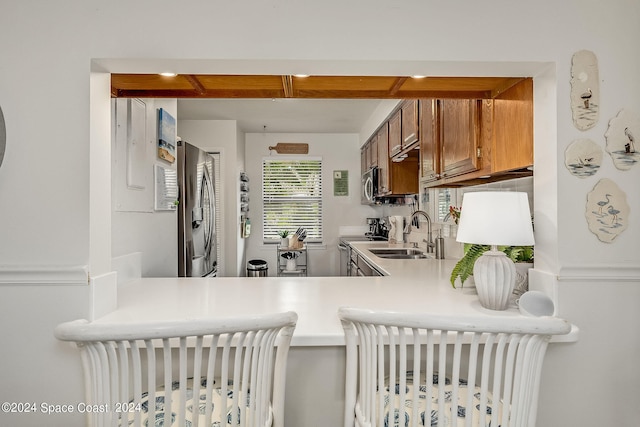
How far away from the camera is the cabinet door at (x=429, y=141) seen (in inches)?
90.8

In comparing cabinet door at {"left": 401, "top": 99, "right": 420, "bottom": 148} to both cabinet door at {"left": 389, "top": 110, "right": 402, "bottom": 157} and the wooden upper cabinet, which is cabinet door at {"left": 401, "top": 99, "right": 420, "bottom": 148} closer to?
cabinet door at {"left": 389, "top": 110, "right": 402, "bottom": 157}

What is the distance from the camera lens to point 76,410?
3.95ft

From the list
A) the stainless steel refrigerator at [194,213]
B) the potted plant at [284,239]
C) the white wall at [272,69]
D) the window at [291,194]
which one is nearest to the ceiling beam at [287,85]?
the white wall at [272,69]

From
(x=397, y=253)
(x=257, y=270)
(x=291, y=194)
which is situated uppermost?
(x=291, y=194)

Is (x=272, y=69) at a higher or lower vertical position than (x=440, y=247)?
higher

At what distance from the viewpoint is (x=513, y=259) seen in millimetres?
1501

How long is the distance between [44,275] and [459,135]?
1931 mm

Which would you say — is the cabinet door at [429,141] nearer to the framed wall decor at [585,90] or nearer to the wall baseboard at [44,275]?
the framed wall decor at [585,90]

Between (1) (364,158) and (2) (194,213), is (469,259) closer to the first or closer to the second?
(2) (194,213)

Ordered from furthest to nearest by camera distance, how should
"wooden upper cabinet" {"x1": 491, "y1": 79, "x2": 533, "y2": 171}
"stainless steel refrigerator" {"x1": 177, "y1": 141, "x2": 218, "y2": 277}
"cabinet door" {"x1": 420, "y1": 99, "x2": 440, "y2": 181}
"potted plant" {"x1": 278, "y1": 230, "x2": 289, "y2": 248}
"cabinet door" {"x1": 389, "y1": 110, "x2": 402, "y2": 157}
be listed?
"potted plant" {"x1": 278, "y1": 230, "x2": 289, "y2": 248}
"cabinet door" {"x1": 389, "y1": 110, "x2": 402, "y2": 157}
"stainless steel refrigerator" {"x1": 177, "y1": 141, "x2": 218, "y2": 277}
"cabinet door" {"x1": 420, "y1": 99, "x2": 440, "y2": 181}
"wooden upper cabinet" {"x1": 491, "y1": 79, "x2": 533, "y2": 171}

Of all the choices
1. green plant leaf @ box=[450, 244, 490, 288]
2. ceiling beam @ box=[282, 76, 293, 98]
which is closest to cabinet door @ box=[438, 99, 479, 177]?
green plant leaf @ box=[450, 244, 490, 288]

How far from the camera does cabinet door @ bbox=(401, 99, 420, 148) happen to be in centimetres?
269

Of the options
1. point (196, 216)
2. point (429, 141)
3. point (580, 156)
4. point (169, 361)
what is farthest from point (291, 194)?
point (169, 361)

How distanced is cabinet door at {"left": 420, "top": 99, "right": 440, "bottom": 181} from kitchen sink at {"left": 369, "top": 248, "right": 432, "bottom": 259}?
3.05 feet
